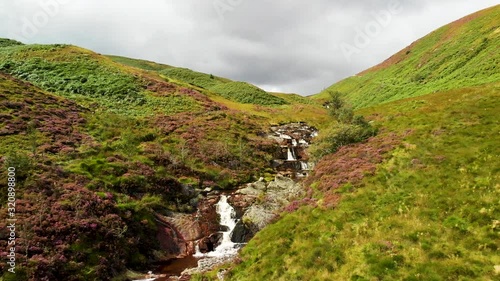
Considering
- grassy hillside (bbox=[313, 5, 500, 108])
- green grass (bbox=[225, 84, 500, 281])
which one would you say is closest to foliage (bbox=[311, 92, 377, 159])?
green grass (bbox=[225, 84, 500, 281])

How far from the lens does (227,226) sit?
116ft

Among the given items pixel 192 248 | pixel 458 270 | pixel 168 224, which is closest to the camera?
pixel 458 270

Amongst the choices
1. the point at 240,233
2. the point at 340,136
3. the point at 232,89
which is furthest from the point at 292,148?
the point at 232,89

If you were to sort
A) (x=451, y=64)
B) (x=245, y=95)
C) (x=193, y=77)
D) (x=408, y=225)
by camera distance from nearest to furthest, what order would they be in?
(x=408, y=225) → (x=451, y=64) → (x=245, y=95) → (x=193, y=77)

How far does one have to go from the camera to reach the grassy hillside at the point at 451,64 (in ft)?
205

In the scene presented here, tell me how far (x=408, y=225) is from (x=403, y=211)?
1875 millimetres

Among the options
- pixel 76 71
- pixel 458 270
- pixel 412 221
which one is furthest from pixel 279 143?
pixel 76 71

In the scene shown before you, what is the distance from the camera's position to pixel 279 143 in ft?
212

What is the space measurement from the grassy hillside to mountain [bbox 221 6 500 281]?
89.9ft

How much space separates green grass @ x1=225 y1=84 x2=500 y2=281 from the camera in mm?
17141

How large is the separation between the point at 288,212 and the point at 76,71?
3207 inches

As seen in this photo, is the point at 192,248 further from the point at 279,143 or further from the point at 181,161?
the point at 279,143

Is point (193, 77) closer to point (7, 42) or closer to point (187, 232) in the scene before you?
point (7, 42)

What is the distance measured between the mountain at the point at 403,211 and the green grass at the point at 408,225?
0.06 metres
